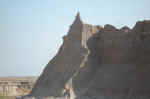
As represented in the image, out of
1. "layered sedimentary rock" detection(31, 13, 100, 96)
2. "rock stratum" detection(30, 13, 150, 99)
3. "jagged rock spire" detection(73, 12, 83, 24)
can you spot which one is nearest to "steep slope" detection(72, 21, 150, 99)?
"rock stratum" detection(30, 13, 150, 99)

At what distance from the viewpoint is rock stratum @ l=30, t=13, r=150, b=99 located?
110 ft

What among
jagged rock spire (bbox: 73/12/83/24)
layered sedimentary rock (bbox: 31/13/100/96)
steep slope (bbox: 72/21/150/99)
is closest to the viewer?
steep slope (bbox: 72/21/150/99)

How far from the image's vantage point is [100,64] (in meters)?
40.6

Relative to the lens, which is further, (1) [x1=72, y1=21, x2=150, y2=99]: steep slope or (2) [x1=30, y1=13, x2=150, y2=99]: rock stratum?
(2) [x1=30, y1=13, x2=150, y2=99]: rock stratum

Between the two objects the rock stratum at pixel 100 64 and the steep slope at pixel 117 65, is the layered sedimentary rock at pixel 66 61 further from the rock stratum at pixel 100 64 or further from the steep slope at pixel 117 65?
the steep slope at pixel 117 65

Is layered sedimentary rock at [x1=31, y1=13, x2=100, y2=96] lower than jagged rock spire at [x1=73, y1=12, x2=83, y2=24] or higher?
lower

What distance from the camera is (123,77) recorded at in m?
34.6

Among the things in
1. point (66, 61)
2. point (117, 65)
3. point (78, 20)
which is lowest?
point (117, 65)

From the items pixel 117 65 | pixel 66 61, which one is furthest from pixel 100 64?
pixel 66 61

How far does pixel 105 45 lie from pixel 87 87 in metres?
7.76

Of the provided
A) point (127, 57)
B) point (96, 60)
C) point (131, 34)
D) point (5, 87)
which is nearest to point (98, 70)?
point (96, 60)

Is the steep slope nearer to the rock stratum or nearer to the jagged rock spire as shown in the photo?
the rock stratum

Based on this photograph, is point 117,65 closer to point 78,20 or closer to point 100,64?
→ point 100,64

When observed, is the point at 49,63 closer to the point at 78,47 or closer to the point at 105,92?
the point at 78,47
